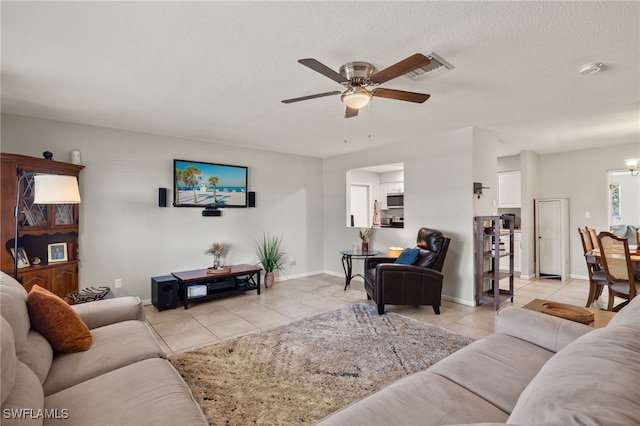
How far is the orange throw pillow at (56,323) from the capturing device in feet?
5.71

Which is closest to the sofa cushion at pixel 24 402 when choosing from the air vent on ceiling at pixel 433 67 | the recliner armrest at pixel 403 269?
the air vent on ceiling at pixel 433 67

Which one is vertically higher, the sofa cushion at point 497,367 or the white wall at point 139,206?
the white wall at point 139,206

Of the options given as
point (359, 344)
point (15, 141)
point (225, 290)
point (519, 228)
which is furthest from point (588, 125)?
point (15, 141)

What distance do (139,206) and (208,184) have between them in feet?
3.38

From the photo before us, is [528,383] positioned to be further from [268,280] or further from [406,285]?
[268,280]

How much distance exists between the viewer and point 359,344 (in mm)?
2953

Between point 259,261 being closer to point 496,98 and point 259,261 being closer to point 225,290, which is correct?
point 225,290

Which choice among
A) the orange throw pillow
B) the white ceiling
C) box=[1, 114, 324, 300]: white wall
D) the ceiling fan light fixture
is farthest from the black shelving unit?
the orange throw pillow

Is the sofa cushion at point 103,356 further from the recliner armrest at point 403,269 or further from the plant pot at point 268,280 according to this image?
the plant pot at point 268,280

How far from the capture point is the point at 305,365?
2.55 meters

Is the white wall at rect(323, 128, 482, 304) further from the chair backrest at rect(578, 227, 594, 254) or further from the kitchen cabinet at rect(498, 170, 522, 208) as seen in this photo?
the kitchen cabinet at rect(498, 170, 522, 208)

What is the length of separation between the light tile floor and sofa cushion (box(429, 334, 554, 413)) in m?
1.49

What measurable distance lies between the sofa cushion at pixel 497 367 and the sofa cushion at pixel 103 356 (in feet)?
5.49

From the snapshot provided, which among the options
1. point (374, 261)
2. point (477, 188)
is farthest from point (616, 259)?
point (374, 261)
